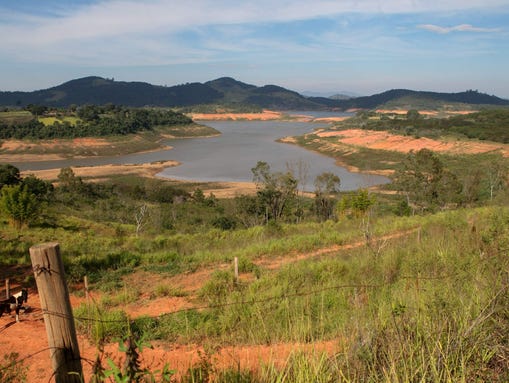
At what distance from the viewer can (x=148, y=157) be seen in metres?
55.6

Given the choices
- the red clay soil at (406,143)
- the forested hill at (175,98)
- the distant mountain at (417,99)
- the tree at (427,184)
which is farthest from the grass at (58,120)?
the distant mountain at (417,99)

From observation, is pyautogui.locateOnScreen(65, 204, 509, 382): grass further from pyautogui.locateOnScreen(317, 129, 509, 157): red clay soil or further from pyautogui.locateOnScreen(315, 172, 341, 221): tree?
→ pyautogui.locateOnScreen(317, 129, 509, 157): red clay soil

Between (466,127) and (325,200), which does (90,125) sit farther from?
(466,127)

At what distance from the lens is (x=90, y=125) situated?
64562 mm

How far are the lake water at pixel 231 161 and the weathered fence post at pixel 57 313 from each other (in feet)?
105

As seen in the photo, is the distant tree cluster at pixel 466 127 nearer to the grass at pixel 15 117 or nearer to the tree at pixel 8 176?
the tree at pixel 8 176

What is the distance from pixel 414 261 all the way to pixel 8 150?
59528 millimetres

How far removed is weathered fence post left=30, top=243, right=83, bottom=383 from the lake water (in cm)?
3210

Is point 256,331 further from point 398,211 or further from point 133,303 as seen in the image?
point 398,211

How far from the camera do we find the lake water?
41.2 metres

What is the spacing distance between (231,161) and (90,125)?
28.2m

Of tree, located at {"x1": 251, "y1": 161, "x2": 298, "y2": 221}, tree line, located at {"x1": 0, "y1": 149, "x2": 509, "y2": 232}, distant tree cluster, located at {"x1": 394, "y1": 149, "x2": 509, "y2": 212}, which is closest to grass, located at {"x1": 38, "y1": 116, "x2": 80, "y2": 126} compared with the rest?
tree line, located at {"x1": 0, "y1": 149, "x2": 509, "y2": 232}

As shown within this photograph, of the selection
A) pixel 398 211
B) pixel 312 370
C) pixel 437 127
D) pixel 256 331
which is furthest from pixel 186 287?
pixel 437 127

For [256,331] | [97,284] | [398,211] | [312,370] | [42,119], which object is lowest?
[398,211]
